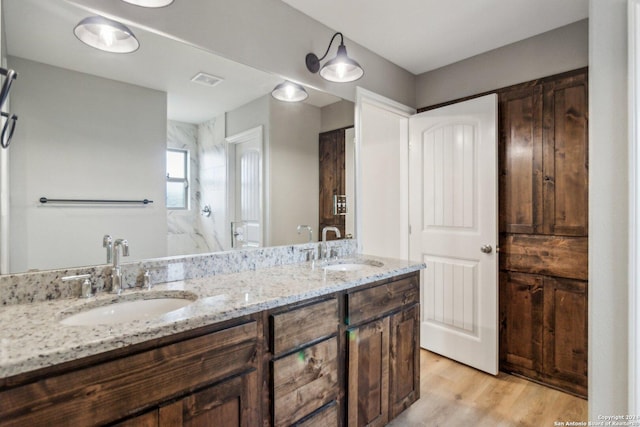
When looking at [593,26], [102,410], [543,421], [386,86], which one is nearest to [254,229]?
[102,410]

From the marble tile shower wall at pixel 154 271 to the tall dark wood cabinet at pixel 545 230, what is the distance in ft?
5.05

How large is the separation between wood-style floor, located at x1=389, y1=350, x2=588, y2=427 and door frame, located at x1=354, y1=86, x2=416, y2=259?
1046 millimetres

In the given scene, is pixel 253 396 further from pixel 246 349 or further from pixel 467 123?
pixel 467 123

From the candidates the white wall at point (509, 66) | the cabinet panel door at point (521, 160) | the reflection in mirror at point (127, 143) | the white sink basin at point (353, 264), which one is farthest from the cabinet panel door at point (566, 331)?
the reflection in mirror at point (127, 143)

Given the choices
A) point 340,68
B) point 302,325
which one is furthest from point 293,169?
point 302,325

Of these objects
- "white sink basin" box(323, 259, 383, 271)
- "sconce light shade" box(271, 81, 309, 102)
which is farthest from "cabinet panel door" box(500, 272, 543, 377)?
"sconce light shade" box(271, 81, 309, 102)

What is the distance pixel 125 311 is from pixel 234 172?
90cm

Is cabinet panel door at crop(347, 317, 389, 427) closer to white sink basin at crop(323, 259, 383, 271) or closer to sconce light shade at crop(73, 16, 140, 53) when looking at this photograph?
white sink basin at crop(323, 259, 383, 271)

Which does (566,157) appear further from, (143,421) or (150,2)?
(143,421)

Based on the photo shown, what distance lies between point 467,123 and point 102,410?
270 centimetres

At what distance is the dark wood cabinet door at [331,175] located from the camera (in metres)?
2.29

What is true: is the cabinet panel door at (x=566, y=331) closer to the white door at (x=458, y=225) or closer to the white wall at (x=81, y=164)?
the white door at (x=458, y=225)

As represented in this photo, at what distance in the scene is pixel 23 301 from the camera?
1.19 m

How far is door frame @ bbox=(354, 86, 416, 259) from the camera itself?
95.1 inches
